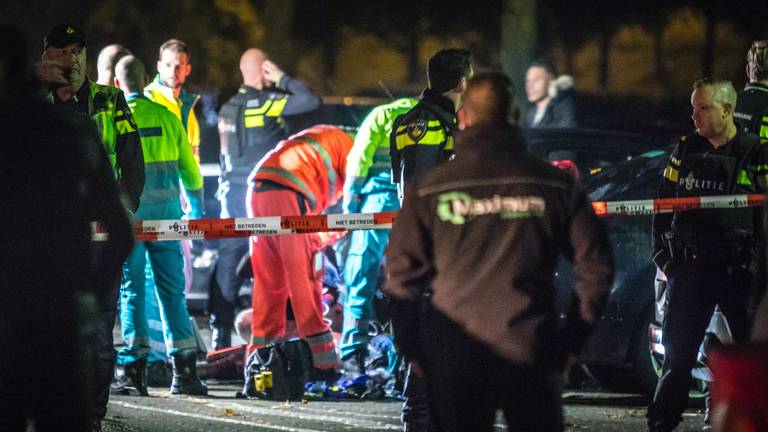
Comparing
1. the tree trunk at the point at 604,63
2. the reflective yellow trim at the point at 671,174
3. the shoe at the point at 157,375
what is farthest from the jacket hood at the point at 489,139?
the tree trunk at the point at 604,63

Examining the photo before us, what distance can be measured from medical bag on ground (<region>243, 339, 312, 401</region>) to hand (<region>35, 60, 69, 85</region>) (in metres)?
2.42

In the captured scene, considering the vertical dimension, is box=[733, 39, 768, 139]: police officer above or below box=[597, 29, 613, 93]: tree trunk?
below

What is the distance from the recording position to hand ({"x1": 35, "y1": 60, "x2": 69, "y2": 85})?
770 centimetres

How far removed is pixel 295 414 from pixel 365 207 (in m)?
1.55

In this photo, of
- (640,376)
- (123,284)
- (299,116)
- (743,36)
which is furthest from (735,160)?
(743,36)

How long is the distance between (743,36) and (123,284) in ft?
68.4

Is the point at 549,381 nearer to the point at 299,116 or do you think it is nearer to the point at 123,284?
the point at 123,284

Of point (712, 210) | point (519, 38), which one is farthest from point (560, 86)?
point (712, 210)

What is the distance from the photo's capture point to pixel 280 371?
9.42 metres

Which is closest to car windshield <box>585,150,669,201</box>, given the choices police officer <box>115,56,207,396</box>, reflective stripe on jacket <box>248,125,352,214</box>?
reflective stripe on jacket <box>248,125,352,214</box>

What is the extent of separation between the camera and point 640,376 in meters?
9.38

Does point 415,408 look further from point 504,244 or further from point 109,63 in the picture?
point 109,63

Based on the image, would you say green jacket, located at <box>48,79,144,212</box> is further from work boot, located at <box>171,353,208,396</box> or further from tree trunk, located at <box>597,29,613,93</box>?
tree trunk, located at <box>597,29,613,93</box>

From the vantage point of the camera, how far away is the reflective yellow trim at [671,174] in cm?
776
